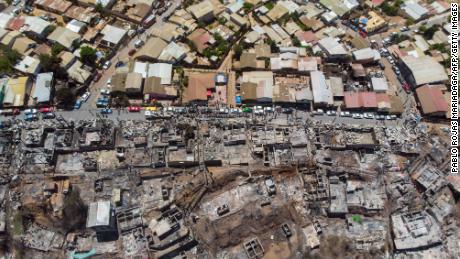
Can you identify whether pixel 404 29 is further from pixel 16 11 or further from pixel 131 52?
pixel 16 11

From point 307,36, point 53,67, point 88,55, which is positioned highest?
point 307,36

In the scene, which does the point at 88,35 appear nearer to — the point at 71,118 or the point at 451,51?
the point at 71,118

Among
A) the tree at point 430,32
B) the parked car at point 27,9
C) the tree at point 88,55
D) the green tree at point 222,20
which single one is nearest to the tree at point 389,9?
the tree at point 430,32

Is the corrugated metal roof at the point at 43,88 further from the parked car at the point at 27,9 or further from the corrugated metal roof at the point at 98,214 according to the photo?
the corrugated metal roof at the point at 98,214

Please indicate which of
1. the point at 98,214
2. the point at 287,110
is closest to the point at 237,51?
the point at 287,110

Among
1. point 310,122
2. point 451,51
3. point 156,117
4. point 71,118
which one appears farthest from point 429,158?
point 71,118

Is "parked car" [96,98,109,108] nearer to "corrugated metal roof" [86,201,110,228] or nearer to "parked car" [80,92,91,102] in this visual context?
"parked car" [80,92,91,102]
